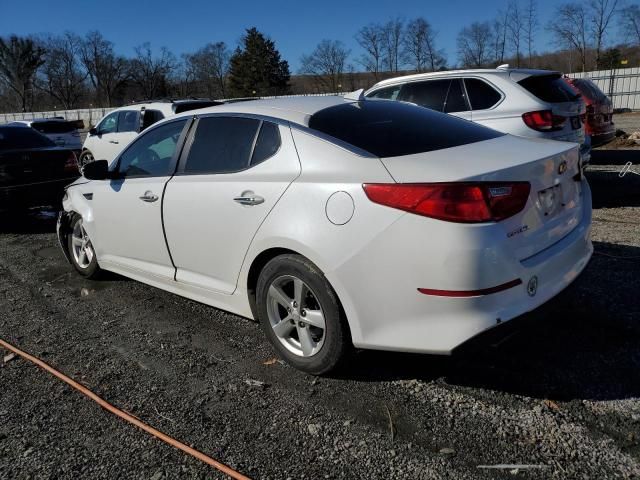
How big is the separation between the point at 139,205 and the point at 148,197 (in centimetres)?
17

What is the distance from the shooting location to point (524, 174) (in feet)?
8.67

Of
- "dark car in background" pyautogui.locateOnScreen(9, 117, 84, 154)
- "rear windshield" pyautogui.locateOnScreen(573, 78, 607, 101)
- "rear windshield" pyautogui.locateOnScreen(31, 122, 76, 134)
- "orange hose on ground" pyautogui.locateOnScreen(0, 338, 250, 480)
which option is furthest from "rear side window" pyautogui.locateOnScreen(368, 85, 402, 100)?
"rear windshield" pyautogui.locateOnScreen(31, 122, 76, 134)

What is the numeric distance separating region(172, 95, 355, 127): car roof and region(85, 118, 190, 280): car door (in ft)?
1.58

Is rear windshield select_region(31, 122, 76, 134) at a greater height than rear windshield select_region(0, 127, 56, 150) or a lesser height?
lesser

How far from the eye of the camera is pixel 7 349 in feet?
12.5

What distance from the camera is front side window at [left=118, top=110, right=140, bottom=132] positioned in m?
10.5

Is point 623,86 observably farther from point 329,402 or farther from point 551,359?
point 329,402

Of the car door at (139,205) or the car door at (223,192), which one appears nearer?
the car door at (223,192)

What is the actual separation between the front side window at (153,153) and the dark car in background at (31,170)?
144 inches

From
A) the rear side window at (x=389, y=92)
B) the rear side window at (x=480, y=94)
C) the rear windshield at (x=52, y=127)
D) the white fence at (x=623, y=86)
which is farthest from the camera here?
the white fence at (x=623, y=86)

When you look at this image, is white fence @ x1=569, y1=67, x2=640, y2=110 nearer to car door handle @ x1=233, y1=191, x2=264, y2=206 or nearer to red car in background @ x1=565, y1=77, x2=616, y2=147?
red car in background @ x1=565, y1=77, x2=616, y2=147

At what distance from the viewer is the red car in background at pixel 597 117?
29.3 ft

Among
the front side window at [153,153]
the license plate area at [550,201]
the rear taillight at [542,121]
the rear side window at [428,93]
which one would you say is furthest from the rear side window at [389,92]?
the license plate area at [550,201]

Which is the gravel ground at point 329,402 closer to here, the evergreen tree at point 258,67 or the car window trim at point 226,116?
the car window trim at point 226,116
